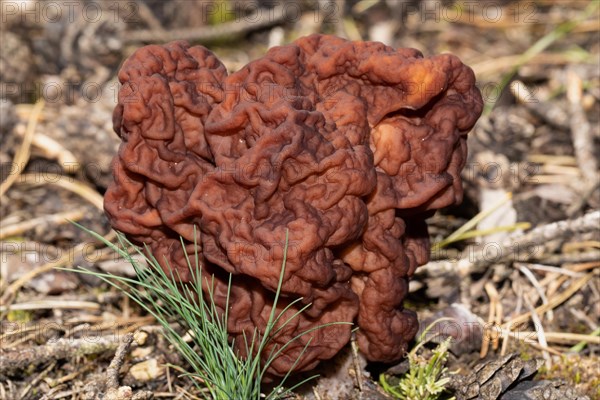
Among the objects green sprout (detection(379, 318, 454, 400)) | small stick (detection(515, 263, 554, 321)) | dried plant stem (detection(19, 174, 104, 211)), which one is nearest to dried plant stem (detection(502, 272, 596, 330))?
small stick (detection(515, 263, 554, 321))

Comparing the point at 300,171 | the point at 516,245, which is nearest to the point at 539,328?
the point at 516,245

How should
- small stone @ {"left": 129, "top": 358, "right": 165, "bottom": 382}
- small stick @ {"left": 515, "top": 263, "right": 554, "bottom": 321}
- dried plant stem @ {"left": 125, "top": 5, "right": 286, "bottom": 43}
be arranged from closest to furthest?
small stone @ {"left": 129, "top": 358, "right": 165, "bottom": 382} < small stick @ {"left": 515, "top": 263, "right": 554, "bottom": 321} < dried plant stem @ {"left": 125, "top": 5, "right": 286, "bottom": 43}

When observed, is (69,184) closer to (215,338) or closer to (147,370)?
(147,370)

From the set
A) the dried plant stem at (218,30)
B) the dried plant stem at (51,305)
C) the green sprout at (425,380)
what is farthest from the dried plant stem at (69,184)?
the green sprout at (425,380)

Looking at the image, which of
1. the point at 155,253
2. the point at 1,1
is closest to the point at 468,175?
the point at 155,253

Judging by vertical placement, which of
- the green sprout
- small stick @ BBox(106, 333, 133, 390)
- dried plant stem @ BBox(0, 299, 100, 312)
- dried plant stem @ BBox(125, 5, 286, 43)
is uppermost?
dried plant stem @ BBox(125, 5, 286, 43)

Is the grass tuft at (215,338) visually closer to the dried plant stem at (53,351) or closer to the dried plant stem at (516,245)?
the dried plant stem at (53,351)

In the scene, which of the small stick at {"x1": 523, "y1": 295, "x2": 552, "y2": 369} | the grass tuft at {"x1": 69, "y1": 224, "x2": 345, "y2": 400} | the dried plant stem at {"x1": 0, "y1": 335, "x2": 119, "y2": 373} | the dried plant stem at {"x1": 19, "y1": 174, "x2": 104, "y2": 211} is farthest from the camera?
the dried plant stem at {"x1": 19, "y1": 174, "x2": 104, "y2": 211}

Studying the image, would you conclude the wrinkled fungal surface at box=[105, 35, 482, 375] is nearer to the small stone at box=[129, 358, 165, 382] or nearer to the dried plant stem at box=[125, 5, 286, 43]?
the small stone at box=[129, 358, 165, 382]

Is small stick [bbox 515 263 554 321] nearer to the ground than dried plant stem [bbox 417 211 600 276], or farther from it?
nearer to the ground
